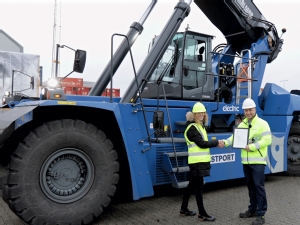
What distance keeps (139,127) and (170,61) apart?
1644 millimetres

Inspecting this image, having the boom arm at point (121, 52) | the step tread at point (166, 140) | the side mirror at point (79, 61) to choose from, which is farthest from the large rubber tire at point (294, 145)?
the side mirror at point (79, 61)

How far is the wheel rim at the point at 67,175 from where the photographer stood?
3.35 m

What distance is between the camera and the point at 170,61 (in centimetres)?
502

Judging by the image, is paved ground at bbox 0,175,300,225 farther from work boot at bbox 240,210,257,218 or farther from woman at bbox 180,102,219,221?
woman at bbox 180,102,219,221

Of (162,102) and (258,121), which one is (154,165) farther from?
(258,121)

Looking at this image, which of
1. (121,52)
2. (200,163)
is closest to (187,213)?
(200,163)

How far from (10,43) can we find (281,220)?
22.1 metres

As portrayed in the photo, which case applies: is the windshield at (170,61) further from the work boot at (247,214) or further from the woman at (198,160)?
the work boot at (247,214)

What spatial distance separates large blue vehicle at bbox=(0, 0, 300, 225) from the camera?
3264 millimetres

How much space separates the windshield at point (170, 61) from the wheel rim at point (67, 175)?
2218 millimetres

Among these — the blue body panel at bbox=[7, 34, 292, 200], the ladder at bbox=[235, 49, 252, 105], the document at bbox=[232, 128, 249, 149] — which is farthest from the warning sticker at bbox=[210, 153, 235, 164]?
the ladder at bbox=[235, 49, 252, 105]

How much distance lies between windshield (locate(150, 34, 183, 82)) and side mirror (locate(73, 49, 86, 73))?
5.66ft

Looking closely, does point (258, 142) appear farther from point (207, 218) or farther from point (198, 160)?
point (207, 218)

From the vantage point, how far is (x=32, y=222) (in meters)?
3.15
